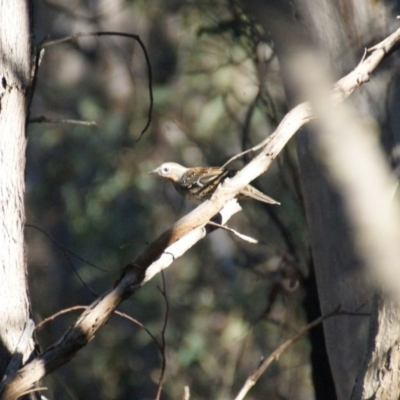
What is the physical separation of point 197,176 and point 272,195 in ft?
4.78

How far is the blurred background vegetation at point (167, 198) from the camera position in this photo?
5867 mm

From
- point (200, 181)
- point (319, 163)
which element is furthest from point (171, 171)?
point (319, 163)

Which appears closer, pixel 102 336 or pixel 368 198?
pixel 368 198

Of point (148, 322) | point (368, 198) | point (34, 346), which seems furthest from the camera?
point (148, 322)

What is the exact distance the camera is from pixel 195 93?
19.6ft

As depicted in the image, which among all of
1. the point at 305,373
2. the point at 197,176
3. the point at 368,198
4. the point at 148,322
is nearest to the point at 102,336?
the point at 148,322

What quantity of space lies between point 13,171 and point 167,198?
124 inches

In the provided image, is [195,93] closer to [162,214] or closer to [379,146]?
[162,214]

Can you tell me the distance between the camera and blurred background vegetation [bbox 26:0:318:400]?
19.2ft

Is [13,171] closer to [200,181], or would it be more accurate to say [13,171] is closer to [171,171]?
[200,181]

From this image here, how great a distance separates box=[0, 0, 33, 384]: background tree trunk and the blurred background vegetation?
2891 mm

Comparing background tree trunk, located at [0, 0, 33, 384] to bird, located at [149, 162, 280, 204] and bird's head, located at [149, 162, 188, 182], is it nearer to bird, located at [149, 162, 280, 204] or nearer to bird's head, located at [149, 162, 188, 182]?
bird, located at [149, 162, 280, 204]

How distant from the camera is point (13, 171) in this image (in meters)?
2.84

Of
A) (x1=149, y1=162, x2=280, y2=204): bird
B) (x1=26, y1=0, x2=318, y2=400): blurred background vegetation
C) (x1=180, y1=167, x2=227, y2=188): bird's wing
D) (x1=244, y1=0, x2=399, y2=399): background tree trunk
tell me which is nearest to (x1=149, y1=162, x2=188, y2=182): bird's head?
(x1=149, y1=162, x2=280, y2=204): bird
